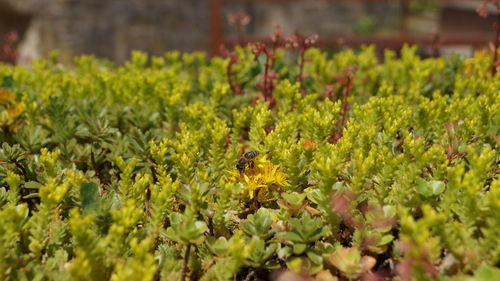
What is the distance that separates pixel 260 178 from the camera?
1.99m

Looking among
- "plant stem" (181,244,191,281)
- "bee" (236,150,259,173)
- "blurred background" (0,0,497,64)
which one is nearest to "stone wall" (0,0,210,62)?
"blurred background" (0,0,497,64)

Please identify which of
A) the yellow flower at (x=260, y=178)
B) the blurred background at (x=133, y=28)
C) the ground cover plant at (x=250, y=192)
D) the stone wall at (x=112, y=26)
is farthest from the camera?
the stone wall at (x=112, y=26)

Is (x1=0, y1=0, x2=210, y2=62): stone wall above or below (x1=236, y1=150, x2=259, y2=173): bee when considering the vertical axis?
below

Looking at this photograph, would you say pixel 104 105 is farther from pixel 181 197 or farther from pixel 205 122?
pixel 181 197

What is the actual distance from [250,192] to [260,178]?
0.07 meters

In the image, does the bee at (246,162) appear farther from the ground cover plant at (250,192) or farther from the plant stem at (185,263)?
the plant stem at (185,263)

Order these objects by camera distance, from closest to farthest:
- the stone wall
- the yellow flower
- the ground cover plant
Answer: the ground cover plant → the yellow flower → the stone wall

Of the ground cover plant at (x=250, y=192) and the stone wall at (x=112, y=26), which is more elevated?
the ground cover plant at (x=250, y=192)

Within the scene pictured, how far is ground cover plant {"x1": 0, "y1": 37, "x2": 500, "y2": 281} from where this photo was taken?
1632 mm

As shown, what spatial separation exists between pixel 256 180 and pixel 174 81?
147 centimetres

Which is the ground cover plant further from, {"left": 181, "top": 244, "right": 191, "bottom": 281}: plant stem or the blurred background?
the blurred background

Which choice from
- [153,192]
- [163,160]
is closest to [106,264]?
[153,192]

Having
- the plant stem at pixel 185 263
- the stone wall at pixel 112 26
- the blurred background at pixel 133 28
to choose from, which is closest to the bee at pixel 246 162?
the plant stem at pixel 185 263

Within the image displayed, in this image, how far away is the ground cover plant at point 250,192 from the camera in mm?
1632
